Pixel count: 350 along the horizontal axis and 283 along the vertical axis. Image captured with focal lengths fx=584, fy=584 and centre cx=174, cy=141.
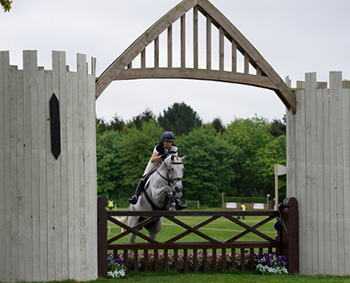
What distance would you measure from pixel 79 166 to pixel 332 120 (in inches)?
180

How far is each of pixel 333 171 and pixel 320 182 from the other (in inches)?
11.9

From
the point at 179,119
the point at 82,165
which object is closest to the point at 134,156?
the point at 179,119

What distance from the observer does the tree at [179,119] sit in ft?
224

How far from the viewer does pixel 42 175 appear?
352 inches

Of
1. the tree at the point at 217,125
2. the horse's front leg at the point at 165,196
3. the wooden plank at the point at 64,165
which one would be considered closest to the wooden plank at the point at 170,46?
the wooden plank at the point at 64,165

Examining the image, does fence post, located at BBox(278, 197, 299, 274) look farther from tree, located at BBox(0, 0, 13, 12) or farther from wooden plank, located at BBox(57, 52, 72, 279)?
tree, located at BBox(0, 0, 13, 12)

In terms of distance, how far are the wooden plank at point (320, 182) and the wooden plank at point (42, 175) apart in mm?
4786

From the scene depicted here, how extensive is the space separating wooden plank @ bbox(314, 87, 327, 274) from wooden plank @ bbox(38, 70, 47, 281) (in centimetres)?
479

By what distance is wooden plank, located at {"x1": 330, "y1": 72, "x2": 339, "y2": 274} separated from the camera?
1036 cm

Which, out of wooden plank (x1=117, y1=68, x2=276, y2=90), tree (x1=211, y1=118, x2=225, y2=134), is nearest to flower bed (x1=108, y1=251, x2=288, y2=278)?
wooden plank (x1=117, y1=68, x2=276, y2=90)

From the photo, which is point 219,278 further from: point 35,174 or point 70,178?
point 35,174

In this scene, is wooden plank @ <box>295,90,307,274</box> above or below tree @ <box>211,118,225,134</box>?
below

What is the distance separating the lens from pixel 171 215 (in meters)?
10.6

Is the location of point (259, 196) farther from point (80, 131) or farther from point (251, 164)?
point (80, 131)
